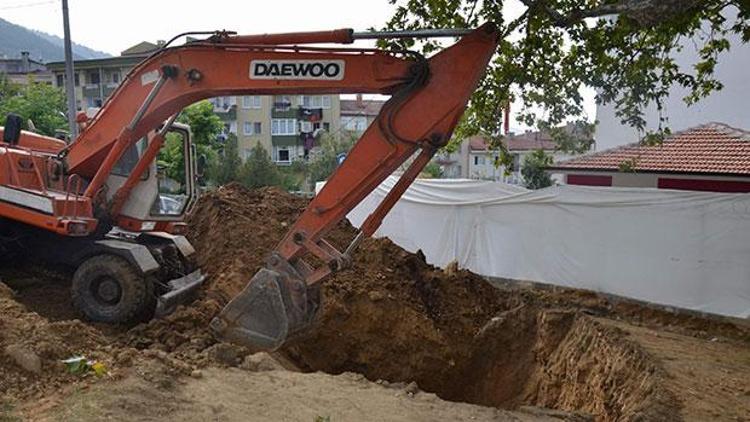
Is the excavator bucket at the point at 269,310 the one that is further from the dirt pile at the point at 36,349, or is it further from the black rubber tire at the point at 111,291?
Answer: the black rubber tire at the point at 111,291

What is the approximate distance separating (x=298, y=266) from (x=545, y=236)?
6128 mm

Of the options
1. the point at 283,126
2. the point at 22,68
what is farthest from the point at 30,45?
the point at 283,126

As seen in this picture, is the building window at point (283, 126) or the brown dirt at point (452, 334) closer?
the brown dirt at point (452, 334)

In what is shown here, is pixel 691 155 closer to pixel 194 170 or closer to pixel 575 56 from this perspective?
pixel 575 56

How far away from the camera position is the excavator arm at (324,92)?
5672 mm

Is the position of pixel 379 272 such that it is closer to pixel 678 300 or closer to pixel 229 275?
pixel 229 275

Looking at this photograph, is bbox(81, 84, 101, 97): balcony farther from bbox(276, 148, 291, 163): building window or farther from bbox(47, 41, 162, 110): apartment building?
bbox(276, 148, 291, 163): building window

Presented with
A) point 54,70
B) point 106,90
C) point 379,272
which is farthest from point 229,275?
point 54,70

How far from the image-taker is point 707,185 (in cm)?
1523

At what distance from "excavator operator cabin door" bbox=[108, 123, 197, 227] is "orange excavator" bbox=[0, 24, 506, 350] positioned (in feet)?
0.05

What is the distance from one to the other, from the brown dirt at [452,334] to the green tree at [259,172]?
26227mm

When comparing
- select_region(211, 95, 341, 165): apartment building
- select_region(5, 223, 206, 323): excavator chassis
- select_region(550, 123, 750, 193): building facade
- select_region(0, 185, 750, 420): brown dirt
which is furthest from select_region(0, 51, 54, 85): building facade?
select_region(5, 223, 206, 323): excavator chassis

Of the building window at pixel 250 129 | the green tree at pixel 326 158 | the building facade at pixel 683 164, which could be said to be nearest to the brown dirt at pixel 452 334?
the building facade at pixel 683 164

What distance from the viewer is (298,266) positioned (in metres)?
5.94
